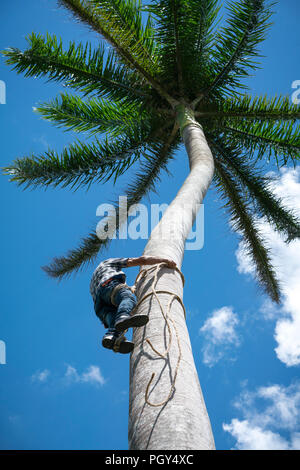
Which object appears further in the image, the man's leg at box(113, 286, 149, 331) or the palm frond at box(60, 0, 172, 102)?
the palm frond at box(60, 0, 172, 102)

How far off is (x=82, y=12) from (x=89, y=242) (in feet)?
15.5

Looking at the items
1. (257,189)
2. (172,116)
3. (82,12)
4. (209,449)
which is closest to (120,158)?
(172,116)

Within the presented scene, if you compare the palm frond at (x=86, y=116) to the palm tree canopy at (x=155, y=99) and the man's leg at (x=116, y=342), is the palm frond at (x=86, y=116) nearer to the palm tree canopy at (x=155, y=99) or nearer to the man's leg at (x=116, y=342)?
the palm tree canopy at (x=155, y=99)

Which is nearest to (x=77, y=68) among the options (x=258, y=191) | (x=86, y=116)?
(x=86, y=116)

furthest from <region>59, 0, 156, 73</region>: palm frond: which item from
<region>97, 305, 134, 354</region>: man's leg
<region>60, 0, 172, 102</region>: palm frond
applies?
<region>97, 305, 134, 354</region>: man's leg

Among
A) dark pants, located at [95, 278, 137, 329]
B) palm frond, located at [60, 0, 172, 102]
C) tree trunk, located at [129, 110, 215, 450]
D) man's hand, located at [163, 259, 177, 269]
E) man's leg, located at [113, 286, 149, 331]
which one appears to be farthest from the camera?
palm frond, located at [60, 0, 172, 102]

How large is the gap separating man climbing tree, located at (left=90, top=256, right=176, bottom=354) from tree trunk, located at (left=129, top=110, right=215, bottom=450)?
0.27 ft

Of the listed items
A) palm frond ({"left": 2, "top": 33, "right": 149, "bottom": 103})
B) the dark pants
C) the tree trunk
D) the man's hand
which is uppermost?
palm frond ({"left": 2, "top": 33, "right": 149, "bottom": 103})

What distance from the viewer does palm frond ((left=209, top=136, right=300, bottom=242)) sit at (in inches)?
344

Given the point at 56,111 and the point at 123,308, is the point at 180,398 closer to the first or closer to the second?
the point at 123,308

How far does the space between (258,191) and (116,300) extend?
663 cm

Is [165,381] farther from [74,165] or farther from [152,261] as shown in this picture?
[74,165]

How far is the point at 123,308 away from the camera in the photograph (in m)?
2.76

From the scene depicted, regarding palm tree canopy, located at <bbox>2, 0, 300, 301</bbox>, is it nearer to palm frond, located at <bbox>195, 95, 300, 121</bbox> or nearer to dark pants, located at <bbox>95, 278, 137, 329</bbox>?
palm frond, located at <bbox>195, 95, 300, 121</bbox>
